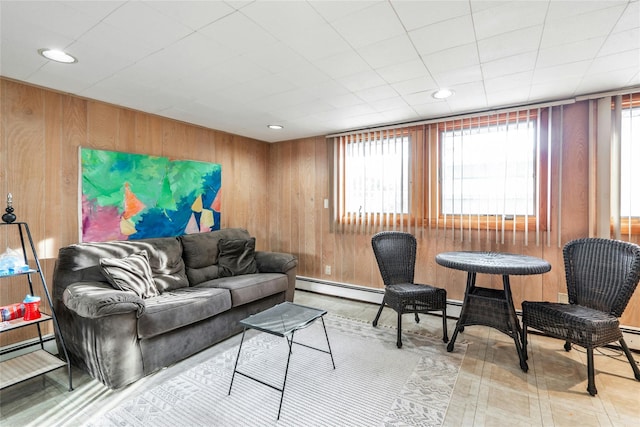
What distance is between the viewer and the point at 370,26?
1.74 m

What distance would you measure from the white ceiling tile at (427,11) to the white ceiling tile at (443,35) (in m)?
0.05

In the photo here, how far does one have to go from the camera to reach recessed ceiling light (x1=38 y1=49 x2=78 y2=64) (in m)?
2.00

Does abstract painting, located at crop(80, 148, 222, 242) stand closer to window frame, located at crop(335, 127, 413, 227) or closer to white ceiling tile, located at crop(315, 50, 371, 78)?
window frame, located at crop(335, 127, 413, 227)

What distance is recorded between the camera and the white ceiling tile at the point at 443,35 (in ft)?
5.61

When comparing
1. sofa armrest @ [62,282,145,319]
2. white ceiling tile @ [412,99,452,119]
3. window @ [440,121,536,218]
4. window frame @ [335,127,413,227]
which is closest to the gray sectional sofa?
sofa armrest @ [62,282,145,319]

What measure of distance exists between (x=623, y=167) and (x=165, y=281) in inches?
169

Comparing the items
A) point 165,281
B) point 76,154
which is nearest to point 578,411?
point 165,281

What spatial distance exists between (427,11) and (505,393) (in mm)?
2409

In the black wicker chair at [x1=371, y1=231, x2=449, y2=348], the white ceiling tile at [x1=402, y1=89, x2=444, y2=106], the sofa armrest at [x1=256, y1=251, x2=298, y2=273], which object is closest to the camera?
the white ceiling tile at [x1=402, y1=89, x2=444, y2=106]

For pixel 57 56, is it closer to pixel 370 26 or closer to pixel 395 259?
pixel 370 26

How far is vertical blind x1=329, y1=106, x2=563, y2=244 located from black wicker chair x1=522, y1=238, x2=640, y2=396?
583mm

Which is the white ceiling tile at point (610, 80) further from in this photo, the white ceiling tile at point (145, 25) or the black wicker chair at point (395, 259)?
the white ceiling tile at point (145, 25)

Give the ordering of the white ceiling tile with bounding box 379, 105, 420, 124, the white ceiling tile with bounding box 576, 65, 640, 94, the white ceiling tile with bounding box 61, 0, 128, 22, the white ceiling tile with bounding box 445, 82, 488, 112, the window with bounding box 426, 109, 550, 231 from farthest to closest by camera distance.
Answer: the white ceiling tile with bounding box 379, 105, 420, 124 < the window with bounding box 426, 109, 550, 231 < the white ceiling tile with bounding box 445, 82, 488, 112 < the white ceiling tile with bounding box 576, 65, 640, 94 < the white ceiling tile with bounding box 61, 0, 128, 22

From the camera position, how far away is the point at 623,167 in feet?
8.80
